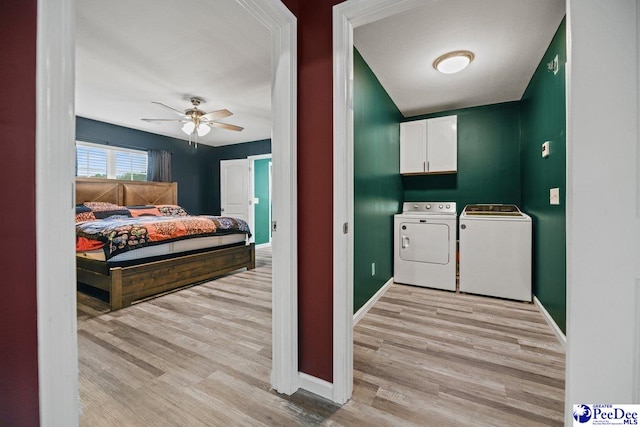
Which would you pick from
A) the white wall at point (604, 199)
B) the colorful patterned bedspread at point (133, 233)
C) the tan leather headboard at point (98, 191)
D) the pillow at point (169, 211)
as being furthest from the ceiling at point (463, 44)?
the tan leather headboard at point (98, 191)

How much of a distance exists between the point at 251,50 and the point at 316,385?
2768mm

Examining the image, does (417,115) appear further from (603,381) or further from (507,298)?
(603,381)

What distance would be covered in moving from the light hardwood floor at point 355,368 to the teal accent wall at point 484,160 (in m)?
1.59

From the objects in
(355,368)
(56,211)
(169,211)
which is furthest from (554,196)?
(169,211)

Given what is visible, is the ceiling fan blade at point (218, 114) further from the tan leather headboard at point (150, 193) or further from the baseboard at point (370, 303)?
the baseboard at point (370, 303)

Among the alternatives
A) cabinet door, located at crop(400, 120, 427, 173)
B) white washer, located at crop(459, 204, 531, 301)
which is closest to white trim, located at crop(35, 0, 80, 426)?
white washer, located at crop(459, 204, 531, 301)

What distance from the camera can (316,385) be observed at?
142 centimetres

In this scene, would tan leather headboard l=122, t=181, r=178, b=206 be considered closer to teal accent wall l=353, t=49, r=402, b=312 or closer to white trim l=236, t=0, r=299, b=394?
teal accent wall l=353, t=49, r=402, b=312

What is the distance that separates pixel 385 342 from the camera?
1974 millimetres

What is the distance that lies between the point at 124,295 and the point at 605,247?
3410 millimetres

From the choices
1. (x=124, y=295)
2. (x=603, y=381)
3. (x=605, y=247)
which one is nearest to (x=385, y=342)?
(x=603, y=381)

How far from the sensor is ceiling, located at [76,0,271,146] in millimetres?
1988

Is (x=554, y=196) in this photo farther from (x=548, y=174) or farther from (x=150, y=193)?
(x=150, y=193)

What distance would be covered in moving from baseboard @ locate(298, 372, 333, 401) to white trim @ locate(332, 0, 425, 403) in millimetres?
43
